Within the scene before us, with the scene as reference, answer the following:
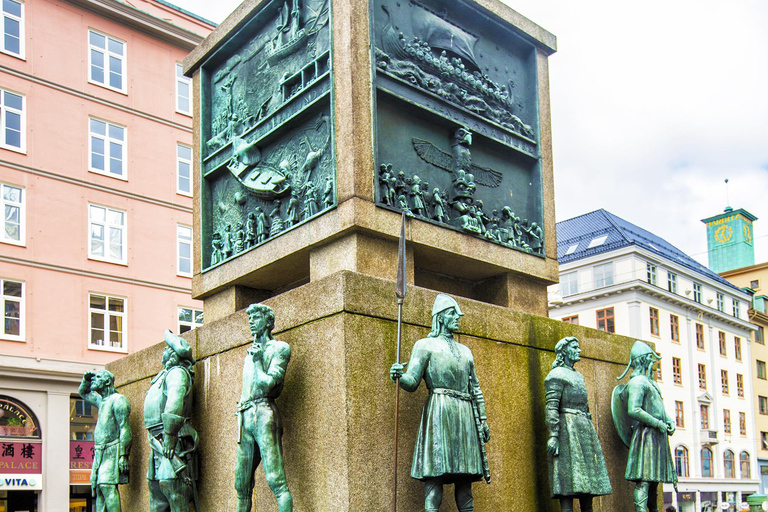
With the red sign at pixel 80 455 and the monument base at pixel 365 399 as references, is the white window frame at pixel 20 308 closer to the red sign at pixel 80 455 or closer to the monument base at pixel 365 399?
the red sign at pixel 80 455

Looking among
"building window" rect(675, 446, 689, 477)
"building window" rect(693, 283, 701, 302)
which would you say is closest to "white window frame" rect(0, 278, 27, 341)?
"building window" rect(675, 446, 689, 477)

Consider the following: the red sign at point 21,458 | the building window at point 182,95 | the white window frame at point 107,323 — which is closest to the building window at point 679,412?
the building window at point 182,95

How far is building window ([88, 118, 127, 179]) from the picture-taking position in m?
31.2

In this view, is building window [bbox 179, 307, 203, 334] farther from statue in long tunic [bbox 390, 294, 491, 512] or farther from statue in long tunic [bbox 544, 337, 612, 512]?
statue in long tunic [bbox 390, 294, 491, 512]

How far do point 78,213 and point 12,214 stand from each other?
7.20 ft

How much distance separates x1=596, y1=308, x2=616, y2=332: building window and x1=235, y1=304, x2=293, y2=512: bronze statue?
4766 cm

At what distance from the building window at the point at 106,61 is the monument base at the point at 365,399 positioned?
23486mm

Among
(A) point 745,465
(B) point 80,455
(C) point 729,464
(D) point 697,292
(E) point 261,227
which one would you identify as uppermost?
(D) point 697,292

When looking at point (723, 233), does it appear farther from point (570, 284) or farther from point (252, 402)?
point (252, 402)

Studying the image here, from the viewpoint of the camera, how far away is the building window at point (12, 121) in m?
29.0

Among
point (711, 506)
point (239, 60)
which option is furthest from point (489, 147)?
point (711, 506)

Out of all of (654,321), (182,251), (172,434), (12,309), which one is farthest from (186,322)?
(654,321)

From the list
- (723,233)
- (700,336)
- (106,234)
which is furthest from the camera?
(723,233)

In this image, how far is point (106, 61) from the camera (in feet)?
106
